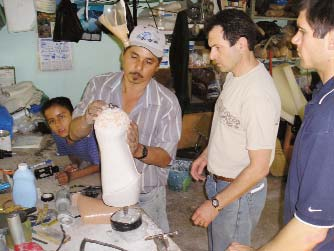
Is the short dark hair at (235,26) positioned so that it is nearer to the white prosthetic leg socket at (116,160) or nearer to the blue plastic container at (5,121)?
the white prosthetic leg socket at (116,160)

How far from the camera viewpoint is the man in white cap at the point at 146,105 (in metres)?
1.72

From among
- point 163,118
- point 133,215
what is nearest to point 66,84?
point 163,118

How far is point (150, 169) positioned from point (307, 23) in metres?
1.06

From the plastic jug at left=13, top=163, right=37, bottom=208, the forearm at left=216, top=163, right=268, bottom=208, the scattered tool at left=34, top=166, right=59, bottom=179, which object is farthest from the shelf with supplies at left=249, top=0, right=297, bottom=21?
the plastic jug at left=13, top=163, right=37, bottom=208

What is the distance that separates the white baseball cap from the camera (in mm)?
1712

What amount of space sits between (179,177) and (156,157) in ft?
5.74

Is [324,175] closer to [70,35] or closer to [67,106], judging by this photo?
[67,106]

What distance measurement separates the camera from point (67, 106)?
2.39 metres

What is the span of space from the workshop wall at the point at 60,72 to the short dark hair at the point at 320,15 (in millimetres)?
2953

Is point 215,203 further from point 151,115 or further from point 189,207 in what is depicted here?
point 189,207

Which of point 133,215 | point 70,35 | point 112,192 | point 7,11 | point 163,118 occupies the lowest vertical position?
point 133,215

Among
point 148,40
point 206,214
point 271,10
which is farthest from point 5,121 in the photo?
point 271,10

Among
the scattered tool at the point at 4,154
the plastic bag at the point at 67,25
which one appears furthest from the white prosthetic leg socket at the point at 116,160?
the plastic bag at the point at 67,25

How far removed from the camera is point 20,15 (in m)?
3.28
